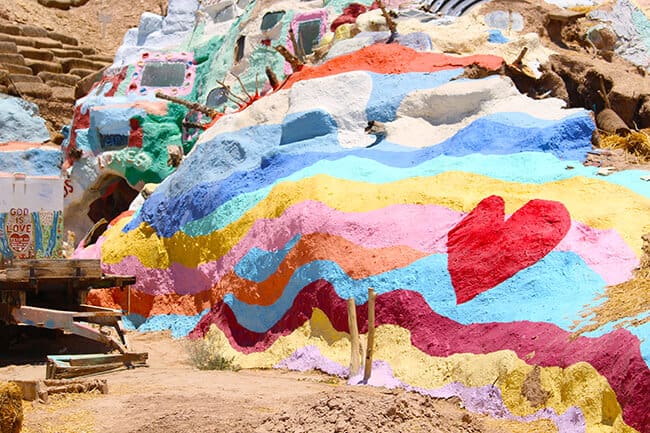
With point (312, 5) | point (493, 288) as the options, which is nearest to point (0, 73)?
point (312, 5)

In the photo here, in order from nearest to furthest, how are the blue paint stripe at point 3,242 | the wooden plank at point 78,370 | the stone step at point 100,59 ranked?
1. the wooden plank at point 78,370
2. the blue paint stripe at point 3,242
3. the stone step at point 100,59

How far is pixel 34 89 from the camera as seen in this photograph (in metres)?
27.7

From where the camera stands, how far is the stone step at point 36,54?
102ft

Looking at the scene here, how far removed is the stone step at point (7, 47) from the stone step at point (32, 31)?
2445mm

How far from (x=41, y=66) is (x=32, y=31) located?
9.66 feet

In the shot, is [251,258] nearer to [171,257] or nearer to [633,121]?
[171,257]

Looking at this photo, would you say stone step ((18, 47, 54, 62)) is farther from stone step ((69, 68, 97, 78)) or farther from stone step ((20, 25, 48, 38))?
stone step ((20, 25, 48, 38))

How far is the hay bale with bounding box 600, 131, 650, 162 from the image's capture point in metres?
12.3

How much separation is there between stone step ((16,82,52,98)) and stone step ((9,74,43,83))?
0.75 metres

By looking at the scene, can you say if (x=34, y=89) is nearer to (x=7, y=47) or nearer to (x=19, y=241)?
(x=7, y=47)

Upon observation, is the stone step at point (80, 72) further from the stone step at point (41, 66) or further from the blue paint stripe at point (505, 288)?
the blue paint stripe at point (505, 288)

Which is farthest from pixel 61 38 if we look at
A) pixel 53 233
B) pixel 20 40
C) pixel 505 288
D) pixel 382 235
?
pixel 505 288

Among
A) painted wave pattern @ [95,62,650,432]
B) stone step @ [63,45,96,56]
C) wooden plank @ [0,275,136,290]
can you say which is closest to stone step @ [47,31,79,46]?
stone step @ [63,45,96,56]

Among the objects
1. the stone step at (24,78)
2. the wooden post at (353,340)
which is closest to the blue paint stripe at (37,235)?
the wooden post at (353,340)
